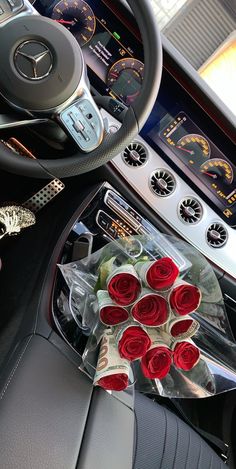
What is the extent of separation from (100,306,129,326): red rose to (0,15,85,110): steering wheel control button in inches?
15.5

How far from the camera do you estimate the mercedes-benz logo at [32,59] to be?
0.87 metres

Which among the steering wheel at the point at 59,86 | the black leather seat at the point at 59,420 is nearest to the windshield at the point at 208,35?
the steering wheel at the point at 59,86

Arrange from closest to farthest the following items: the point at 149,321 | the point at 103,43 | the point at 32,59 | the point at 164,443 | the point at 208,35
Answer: the point at 149,321 → the point at 32,59 → the point at 164,443 → the point at 103,43 → the point at 208,35

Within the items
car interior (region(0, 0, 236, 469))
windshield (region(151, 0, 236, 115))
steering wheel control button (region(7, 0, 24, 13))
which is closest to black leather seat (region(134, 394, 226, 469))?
car interior (region(0, 0, 236, 469))

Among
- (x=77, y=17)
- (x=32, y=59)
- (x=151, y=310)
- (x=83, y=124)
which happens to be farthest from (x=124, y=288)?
(x=77, y=17)

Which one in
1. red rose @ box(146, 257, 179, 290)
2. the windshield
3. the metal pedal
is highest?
the windshield

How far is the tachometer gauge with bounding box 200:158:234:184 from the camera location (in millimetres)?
1283

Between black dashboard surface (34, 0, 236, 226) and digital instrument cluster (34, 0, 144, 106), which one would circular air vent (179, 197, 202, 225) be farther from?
digital instrument cluster (34, 0, 144, 106)

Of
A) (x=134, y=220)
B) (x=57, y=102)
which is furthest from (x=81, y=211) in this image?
(x=57, y=102)

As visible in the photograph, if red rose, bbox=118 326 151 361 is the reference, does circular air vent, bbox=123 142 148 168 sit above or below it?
above

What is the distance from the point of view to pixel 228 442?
1450 millimetres

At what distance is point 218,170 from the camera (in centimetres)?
129

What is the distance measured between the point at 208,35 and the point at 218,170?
1263mm

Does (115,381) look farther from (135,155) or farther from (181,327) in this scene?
(135,155)
